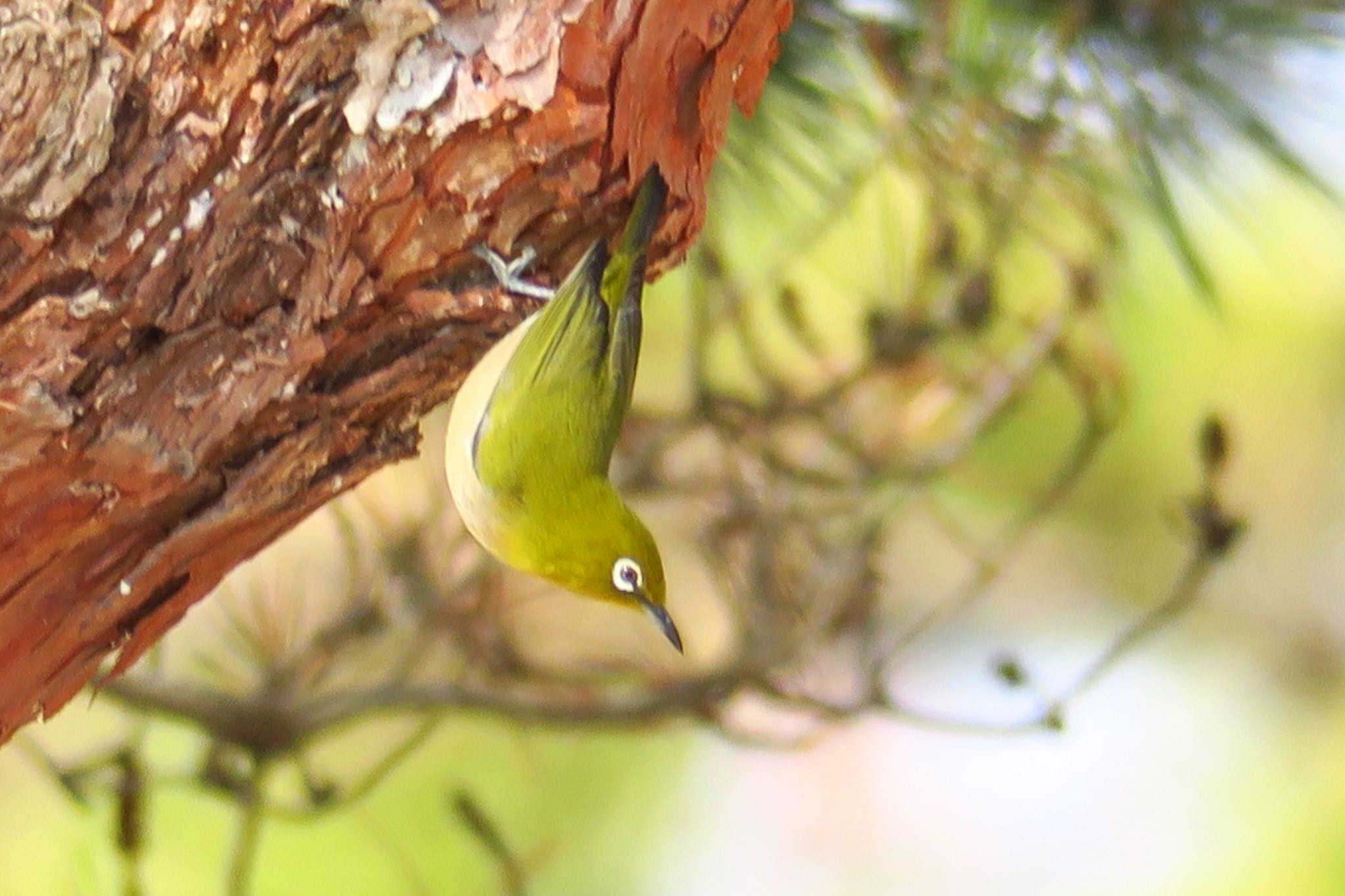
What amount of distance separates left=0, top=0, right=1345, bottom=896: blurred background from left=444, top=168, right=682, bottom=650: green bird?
0.97 feet

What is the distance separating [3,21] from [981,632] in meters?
2.03

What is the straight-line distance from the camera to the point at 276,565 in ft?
5.80

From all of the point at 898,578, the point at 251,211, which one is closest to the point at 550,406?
the point at 251,211

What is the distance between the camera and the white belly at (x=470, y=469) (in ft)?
2.99

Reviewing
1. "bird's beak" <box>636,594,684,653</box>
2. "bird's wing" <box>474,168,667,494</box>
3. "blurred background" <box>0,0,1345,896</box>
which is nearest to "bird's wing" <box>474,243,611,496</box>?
"bird's wing" <box>474,168,667,494</box>

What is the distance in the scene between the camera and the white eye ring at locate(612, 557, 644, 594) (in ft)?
3.11

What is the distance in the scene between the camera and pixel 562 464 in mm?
946

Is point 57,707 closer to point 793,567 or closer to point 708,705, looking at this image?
point 708,705

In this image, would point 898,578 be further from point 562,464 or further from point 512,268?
point 512,268

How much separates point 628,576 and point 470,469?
0.15 m

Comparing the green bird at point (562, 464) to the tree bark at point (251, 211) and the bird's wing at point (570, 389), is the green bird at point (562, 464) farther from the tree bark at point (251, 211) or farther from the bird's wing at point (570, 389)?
the tree bark at point (251, 211)

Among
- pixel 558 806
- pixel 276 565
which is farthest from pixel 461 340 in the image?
pixel 558 806

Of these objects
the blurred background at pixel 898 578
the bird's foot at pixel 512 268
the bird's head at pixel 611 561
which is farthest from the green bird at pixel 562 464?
the blurred background at pixel 898 578

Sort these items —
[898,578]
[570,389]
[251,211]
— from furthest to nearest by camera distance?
1. [898,578]
2. [570,389]
3. [251,211]
